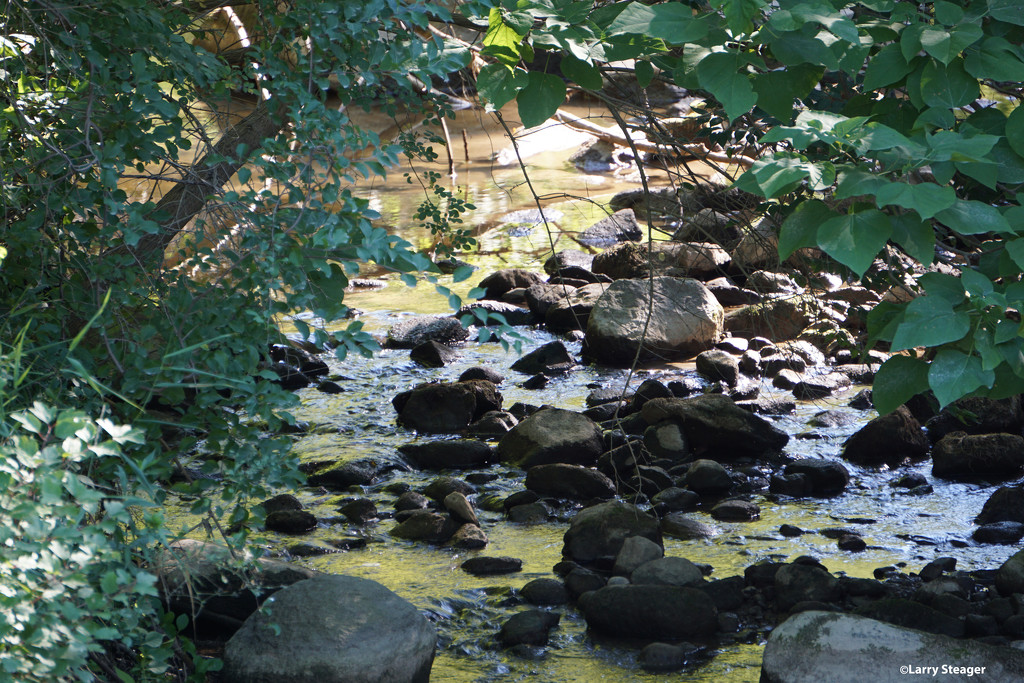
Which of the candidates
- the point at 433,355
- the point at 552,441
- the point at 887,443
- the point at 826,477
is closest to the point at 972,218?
the point at 826,477

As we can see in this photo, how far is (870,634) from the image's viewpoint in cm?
318

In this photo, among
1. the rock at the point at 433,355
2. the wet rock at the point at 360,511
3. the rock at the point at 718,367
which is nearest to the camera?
the wet rock at the point at 360,511

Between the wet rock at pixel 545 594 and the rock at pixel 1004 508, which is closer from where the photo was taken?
the wet rock at pixel 545 594

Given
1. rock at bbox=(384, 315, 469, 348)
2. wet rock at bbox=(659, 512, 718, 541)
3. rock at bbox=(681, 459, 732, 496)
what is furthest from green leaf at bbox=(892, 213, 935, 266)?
rock at bbox=(384, 315, 469, 348)

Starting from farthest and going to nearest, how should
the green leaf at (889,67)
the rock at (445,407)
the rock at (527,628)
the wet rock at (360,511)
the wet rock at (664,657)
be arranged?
the rock at (445,407) → the wet rock at (360,511) → the rock at (527,628) → the wet rock at (664,657) → the green leaf at (889,67)

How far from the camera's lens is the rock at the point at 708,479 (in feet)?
17.1

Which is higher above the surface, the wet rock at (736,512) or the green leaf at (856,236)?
the green leaf at (856,236)

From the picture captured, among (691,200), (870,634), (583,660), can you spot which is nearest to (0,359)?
(583,660)

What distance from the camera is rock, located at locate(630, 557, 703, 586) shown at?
401 centimetres

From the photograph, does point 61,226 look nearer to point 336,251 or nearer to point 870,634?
point 336,251

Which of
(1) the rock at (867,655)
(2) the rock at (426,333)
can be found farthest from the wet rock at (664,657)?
(2) the rock at (426,333)

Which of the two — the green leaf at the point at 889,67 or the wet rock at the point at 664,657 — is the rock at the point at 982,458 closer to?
the wet rock at the point at 664,657

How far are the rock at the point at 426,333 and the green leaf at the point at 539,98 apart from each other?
5807mm

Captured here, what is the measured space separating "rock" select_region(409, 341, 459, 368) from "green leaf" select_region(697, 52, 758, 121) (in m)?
5.74
